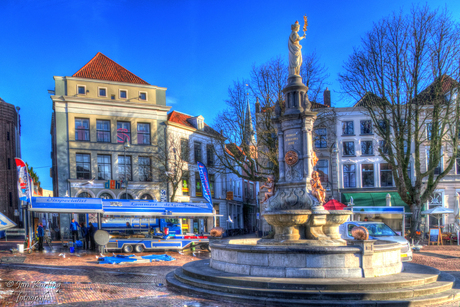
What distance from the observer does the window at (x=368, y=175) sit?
124 feet

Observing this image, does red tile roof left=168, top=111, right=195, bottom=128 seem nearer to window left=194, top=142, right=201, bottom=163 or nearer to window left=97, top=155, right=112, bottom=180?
window left=194, top=142, right=201, bottom=163

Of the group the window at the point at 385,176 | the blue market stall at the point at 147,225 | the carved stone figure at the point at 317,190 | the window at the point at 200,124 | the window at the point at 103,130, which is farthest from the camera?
the window at the point at 200,124

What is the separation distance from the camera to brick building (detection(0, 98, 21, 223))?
51.5m

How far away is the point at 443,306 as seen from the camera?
846 cm

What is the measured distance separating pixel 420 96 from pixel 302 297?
1972 cm

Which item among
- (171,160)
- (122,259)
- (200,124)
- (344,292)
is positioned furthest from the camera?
(200,124)

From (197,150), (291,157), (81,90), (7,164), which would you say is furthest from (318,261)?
(7,164)

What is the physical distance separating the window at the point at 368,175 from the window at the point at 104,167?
2248cm

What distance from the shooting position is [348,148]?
38.1 metres

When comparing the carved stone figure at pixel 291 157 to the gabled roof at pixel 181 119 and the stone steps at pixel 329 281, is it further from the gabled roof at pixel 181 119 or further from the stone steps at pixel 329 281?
the gabled roof at pixel 181 119

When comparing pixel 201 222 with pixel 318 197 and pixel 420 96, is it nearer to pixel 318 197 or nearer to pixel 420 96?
pixel 420 96

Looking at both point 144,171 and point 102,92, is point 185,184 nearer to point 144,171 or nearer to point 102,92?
point 144,171

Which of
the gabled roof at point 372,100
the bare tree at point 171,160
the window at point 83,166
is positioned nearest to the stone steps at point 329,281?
the gabled roof at point 372,100

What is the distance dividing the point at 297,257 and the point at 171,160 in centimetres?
2900
